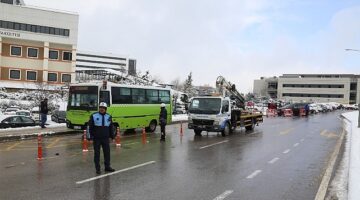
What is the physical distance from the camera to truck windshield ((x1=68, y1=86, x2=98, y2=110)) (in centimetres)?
2289

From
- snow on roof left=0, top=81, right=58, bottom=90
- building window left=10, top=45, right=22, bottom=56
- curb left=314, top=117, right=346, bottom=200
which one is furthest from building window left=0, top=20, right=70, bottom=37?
curb left=314, top=117, right=346, bottom=200

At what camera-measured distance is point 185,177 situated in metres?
11.7

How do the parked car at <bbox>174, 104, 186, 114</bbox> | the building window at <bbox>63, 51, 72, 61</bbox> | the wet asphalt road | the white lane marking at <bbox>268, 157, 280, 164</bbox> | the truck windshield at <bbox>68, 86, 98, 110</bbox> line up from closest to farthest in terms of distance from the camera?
1. the wet asphalt road
2. the white lane marking at <bbox>268, 157, 280, 164</bbox>
3. the truck windshield at <bbox>68, 86, 98, 110</bbox>
4. the parked car at <bbox>174, 104, 186, 114</bbox>
5. the building window at <bbox>63, 51, 72, 61</bbox>

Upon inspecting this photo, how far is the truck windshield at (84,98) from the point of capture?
2289 cm

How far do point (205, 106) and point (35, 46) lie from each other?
55.6 meters

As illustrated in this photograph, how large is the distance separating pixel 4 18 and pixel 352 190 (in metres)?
70.5

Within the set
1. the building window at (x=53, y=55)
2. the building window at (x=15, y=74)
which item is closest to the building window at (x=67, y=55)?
the building window at (x=53, y=55)

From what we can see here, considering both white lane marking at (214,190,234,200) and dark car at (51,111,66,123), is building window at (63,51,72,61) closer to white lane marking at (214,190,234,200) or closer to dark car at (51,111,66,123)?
dark car at (51,111,66,123)

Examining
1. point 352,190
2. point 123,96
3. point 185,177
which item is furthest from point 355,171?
point 123,96

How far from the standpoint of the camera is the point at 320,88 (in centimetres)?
16350

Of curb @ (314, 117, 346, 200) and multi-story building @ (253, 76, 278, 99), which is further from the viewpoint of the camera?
multi-story building @ (253, 76, 278, 99)

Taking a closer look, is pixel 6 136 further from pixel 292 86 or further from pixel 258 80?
pixel 258 80

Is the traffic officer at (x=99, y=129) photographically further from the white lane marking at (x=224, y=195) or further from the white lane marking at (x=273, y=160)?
the white lane marking at (x=273, y=160)

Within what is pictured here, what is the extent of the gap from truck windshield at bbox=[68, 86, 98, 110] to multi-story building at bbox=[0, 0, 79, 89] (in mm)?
49292
